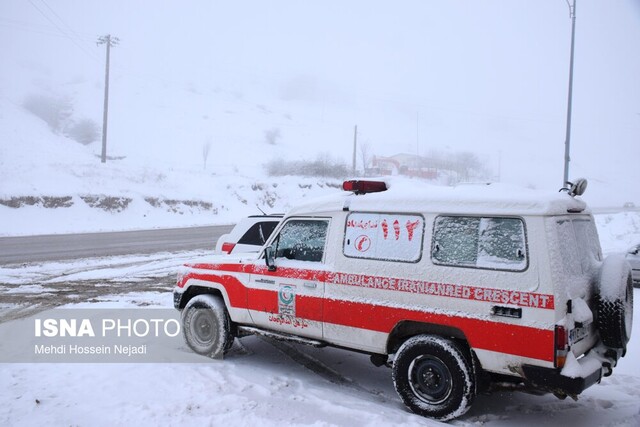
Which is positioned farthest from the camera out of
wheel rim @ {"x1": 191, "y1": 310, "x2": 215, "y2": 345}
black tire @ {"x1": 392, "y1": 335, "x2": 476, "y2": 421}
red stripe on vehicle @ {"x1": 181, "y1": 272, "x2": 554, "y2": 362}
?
wheel rim @ {"x1": 191, "y1": 310, "x2": 215, "y2": 345}

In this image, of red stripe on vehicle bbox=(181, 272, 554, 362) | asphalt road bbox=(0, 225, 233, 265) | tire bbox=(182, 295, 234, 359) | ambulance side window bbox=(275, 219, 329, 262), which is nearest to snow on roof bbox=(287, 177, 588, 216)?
ambulance side window bbox=(275, 219, 329, 262)

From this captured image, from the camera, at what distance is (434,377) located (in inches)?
190

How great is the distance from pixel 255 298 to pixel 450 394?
2559mm

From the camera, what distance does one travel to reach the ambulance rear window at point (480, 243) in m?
4.43

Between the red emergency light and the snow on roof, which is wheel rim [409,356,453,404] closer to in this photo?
the snow on roof

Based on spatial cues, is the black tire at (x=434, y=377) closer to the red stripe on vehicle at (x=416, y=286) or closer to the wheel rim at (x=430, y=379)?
the wheel rim at (x=430, y=379)

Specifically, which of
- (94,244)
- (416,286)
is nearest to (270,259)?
(416,286)

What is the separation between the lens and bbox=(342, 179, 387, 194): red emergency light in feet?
18.7

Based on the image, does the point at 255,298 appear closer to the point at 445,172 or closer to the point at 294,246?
the point at 294,246

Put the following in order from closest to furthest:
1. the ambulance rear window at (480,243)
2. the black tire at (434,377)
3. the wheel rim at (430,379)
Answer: the ambulance rear window at (480,243) < the black tire at (434,377) < the wheel rim at (430,379)

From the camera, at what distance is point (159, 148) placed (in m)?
65.8

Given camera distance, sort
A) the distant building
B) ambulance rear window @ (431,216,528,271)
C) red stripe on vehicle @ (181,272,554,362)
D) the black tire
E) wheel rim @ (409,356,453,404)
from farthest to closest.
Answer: the distant building, wheel rim @ (409,356,453,404), the black tire, ambulance rear window @ (431,216,528,271), red stripe on vehicle @ (181,272,554,362)

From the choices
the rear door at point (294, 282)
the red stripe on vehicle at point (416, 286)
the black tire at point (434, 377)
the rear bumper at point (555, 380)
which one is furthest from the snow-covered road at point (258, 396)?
the red stripe on vehicle at point (416, 286)

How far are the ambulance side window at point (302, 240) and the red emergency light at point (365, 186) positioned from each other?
500 mm
